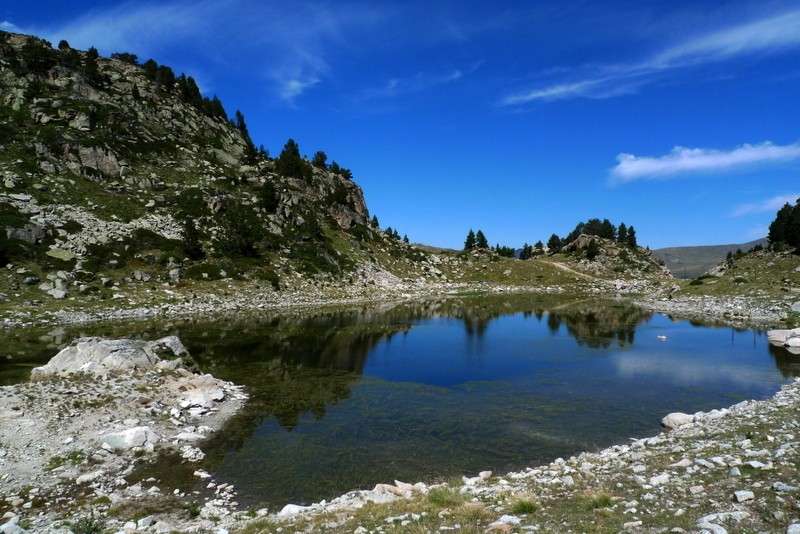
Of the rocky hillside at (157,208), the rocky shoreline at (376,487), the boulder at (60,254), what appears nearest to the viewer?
the rocky shoreline at (376,487)

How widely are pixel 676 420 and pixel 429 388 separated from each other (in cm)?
1451

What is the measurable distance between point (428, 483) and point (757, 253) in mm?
123935

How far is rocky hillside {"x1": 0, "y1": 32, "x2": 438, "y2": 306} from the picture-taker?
6638cm

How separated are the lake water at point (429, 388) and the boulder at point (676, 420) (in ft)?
1.55

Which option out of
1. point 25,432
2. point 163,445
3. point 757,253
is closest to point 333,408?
point 163,445

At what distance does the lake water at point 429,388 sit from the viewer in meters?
18.0

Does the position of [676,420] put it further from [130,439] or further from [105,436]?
[105,436]

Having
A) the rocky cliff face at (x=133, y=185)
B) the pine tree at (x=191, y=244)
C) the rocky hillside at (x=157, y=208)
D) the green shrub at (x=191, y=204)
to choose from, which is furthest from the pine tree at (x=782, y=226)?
the green shrub at (x=191, y=204)

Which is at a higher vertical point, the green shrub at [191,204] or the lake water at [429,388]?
the green shrub at [191,204]

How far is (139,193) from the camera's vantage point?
3529 inches

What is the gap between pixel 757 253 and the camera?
342 ft

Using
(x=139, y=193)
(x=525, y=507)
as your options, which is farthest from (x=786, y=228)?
(x=139, y=193)

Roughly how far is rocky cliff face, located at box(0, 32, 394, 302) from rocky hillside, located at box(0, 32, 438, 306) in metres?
0.31

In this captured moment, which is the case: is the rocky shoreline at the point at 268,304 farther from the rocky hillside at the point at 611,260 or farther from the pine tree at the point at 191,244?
the rocky hillside at the point at 611,260
